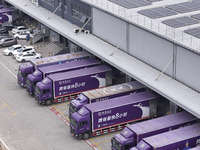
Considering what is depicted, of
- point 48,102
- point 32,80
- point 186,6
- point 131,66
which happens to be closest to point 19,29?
point 32,80

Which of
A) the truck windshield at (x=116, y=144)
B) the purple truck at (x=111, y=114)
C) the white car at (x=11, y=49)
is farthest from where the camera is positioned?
the white car at (x=11, y=49)

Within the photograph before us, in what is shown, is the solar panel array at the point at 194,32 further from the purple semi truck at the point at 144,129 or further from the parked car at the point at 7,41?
the parked car at the point at 7,41

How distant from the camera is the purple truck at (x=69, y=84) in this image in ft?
233

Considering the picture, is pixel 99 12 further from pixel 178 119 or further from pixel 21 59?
pixel 178 119

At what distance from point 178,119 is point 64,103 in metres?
20.1

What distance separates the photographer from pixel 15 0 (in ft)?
343

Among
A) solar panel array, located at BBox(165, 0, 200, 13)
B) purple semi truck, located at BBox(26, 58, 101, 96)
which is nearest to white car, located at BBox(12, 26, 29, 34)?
purple semi truck, located at BBox(26, 58, 101, 96)

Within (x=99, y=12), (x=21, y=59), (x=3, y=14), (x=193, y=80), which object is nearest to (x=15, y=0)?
(x=3, y=14)

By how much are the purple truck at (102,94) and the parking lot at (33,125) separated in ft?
11.3

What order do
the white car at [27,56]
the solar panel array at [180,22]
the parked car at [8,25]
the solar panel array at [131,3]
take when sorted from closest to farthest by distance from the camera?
the solar panel array at [180,22] < the solar panel array at [131,3] < the white car at [27,56] < the parked car at [8,25]

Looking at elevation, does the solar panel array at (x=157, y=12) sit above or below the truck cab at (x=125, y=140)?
above

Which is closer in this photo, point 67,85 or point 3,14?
point 67,85

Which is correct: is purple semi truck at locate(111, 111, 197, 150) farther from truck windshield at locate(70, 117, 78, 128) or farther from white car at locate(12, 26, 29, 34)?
white car at locate(12, 26, 29, 34)

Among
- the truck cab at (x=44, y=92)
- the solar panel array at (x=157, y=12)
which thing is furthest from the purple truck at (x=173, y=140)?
the solar panel array at (x=157, y=12)
